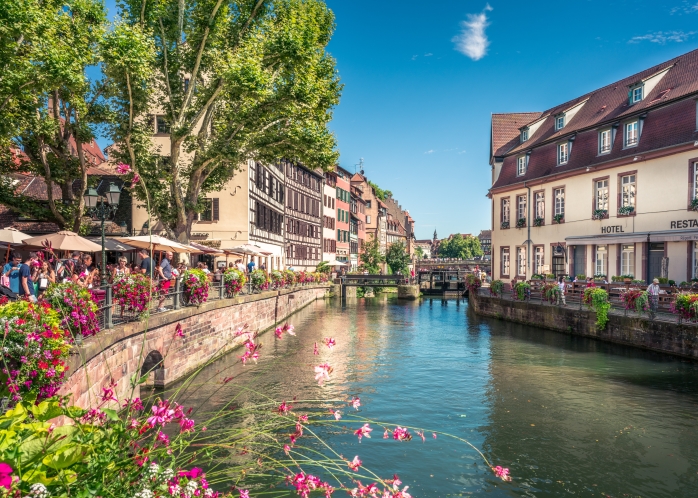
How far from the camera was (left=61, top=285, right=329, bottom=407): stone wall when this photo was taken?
24.9 ft

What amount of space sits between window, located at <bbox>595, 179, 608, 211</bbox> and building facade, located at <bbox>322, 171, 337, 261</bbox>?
3248cm

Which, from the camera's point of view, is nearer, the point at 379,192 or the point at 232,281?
the point at 232,281

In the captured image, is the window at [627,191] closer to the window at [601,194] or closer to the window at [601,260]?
the window at [601,194]

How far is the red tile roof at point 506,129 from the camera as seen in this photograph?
38.2 m

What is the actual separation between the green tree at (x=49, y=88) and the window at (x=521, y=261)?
23.8 metres

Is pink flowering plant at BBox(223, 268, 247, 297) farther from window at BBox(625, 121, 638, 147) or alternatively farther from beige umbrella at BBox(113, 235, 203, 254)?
window at BBox(625, 121, 638, 147)

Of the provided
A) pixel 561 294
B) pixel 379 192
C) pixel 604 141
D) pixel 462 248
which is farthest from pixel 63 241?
pixel 462 248

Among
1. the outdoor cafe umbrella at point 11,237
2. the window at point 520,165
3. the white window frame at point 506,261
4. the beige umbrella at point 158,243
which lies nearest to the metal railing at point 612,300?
the white window frame at point 506,261

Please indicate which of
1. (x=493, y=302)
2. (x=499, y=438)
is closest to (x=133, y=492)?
(x=499, y=438)

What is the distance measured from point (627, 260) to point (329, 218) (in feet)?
121

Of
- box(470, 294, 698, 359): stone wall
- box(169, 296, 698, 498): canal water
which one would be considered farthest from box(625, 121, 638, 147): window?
box(169, 296, 698, 498): canal water

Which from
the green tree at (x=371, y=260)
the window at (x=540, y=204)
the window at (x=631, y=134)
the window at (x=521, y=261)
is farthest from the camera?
the green tree at (x=371, y=260)

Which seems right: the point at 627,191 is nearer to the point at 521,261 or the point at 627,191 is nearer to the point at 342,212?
the point at 521,261

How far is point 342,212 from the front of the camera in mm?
64625
